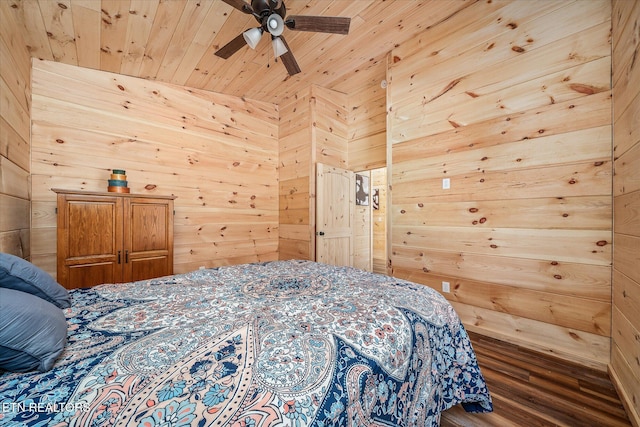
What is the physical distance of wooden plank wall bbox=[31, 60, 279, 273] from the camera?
8.99 feet

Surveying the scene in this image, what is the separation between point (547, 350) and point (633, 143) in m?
1.61

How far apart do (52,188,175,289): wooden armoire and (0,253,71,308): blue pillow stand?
4.87 feet

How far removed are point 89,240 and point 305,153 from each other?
8.73 feet

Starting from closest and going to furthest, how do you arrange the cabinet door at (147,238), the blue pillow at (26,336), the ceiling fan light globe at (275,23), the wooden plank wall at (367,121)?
the blue pillow at (26,336) < the ceiling fan light globe at (275,23) < the cabinet door at (147,238) < the wooden plank wall at (367,121)

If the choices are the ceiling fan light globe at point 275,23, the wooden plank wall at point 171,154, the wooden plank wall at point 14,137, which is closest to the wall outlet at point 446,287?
the wooden plank wall at point 171,154

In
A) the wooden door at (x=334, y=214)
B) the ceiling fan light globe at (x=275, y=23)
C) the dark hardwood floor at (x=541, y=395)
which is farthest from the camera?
the wooden door at (x=334, y=214)

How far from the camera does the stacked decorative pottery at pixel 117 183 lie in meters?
2.68

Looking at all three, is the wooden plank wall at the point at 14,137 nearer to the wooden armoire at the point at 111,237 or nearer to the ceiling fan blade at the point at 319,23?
the wooden armoire at the point at 111,237

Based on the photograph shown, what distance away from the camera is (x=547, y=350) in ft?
6.79

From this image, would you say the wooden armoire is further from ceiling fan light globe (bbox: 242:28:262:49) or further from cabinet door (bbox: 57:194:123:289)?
ceiling fan light globe (bbox: 242:28:262:49)

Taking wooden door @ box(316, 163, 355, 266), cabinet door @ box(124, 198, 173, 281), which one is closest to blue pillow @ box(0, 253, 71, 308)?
cabinet door @ box(124, 198, 173, 281)

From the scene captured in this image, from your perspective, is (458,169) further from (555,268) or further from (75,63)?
(75,63)

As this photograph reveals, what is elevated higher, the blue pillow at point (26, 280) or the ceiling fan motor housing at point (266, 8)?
the ceiling fan motor housing at point (266, 8)

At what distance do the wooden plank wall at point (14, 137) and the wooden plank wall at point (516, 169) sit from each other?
353 centimetres
